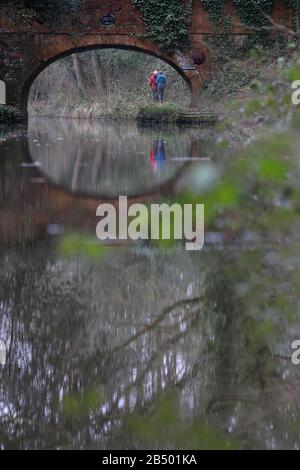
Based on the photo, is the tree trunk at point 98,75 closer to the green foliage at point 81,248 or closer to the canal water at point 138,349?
the canal water at point 138,349

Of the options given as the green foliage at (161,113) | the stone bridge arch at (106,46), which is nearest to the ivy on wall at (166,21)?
the stone bridge arch at (106,46)

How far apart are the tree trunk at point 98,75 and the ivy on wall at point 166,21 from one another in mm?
12386

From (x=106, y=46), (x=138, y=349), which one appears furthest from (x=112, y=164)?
(x=106, y=46)

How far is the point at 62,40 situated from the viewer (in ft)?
69.4

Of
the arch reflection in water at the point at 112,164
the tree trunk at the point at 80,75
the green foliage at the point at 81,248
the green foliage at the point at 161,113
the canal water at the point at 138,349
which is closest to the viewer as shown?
the canal water at the point at 138,349

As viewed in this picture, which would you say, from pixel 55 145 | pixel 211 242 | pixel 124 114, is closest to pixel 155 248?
pixel 211 242

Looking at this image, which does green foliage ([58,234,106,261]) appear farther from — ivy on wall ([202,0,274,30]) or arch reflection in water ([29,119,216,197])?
ivy on wall ([202,0,274,30])

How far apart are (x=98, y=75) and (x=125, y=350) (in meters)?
32.6

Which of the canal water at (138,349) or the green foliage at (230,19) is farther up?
the green foliage at (230,19)

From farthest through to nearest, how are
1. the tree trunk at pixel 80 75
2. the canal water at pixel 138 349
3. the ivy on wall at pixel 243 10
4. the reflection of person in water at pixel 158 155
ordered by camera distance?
the tree trunk at pixel 80 75, the ivy on wall at pixel 243 10, the reflection of person in water at pixel 158 155, the canal water at pixel 138 349

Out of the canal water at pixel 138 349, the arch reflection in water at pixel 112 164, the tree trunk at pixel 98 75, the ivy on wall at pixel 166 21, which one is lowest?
the canal water at pixel 138 349

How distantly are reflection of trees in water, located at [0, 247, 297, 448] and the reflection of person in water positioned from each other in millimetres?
4681

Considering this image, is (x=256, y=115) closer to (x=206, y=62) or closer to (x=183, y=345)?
(x=183, y=345)

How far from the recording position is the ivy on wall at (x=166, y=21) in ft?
70.3
